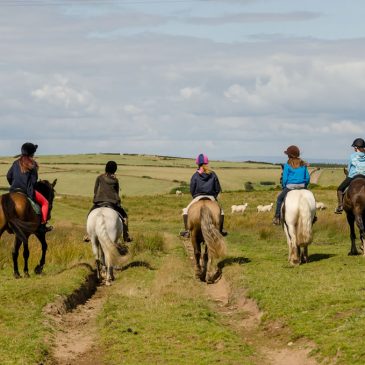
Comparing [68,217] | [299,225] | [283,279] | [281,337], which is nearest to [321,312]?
[281,337]

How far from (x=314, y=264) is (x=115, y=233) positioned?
4982 millimetres

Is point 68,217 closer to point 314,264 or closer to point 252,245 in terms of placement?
point 252,245

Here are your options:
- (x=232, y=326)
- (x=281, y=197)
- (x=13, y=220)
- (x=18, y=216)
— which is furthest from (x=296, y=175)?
(x=232, y=326)

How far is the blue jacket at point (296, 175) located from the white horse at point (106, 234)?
449 centimetres

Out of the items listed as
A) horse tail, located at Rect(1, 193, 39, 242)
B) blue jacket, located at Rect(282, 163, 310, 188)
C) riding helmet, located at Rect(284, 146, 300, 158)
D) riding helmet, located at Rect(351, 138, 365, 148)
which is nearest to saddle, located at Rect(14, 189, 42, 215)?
horse tail, located at Rect(1, 193, 39, 242)

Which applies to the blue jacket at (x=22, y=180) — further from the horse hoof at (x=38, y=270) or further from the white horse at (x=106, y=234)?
the horse hoof at (x=38, y=270)

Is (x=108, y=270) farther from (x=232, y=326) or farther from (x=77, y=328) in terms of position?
(x=232, y=326)

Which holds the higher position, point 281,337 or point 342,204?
point 342,204

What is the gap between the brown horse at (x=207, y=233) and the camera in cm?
1717

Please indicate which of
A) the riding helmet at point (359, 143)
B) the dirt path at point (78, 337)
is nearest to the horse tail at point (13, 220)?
the dirt path at point (78, 337)

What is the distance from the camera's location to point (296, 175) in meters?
19.0

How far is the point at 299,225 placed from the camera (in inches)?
706

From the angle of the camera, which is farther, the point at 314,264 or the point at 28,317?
the point at 314,264

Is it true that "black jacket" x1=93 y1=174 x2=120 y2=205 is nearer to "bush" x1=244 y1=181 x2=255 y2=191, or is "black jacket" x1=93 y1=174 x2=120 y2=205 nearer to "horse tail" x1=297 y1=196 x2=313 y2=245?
"horse tail" x1=297 y1=196 x2=313 y2=245
